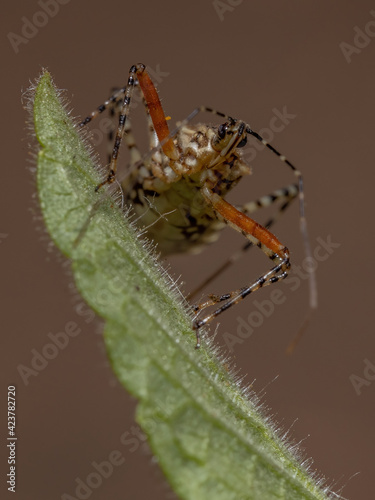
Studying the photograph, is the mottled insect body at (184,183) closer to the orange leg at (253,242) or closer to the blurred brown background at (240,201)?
the orange leg at (253,242)

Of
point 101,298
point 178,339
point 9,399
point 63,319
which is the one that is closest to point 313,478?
point 178,339

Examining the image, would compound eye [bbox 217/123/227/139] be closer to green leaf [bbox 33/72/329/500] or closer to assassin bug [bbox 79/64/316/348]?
assassin bug [bbox 79/64/316/348]

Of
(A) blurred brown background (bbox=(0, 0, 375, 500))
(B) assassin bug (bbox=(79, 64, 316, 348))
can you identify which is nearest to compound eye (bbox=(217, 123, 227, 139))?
(B) assassin bug (bbox=(79, 64, 316, 348))

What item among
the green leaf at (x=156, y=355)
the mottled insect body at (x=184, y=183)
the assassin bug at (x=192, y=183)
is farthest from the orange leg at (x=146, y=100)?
the green leaf at (x=156, y=355)

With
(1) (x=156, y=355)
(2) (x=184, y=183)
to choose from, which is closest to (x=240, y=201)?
(2) (x=184, y=183)

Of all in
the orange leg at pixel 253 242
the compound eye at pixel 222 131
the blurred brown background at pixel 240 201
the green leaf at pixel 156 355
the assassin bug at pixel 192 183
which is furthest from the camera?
the blurred brown background at pixel 240 201

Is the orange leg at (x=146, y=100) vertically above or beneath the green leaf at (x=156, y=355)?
above
